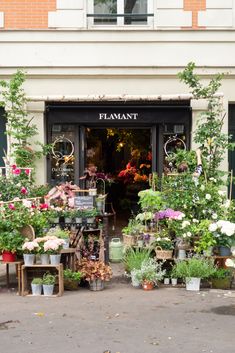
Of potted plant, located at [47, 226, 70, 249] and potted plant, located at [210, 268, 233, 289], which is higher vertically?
potted plant, located at [47, 226, 70, 249]

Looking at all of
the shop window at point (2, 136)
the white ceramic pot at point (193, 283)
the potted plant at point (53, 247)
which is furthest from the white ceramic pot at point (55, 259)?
the shop window at point (2, 136)

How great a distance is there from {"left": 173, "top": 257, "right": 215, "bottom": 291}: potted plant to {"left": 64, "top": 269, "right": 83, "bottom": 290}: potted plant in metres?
1.43

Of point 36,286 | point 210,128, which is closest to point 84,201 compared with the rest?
point 36,286

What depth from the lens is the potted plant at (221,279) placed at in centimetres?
873

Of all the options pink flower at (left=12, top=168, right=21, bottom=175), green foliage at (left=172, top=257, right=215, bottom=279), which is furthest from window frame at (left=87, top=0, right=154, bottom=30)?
green foliage at (left=172, top=257, right=215, bottom=279)

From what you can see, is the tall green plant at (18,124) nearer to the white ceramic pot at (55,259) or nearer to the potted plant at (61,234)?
the potted plant at (61,234)

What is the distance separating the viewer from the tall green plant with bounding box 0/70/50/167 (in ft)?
37.9

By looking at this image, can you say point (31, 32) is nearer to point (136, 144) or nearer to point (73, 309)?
point (136, 144)

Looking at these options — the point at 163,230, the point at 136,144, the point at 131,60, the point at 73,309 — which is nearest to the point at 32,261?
the point at 73,309

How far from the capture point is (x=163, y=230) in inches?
368

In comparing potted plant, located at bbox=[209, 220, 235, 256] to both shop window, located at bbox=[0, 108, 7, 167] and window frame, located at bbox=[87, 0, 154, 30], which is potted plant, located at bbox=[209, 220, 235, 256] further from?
shop window, located at bbox=[0, 108, 7, 167]

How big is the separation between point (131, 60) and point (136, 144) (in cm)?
289

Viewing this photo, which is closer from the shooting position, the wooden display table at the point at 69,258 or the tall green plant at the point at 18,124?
the wooden display table at the point at 69,258

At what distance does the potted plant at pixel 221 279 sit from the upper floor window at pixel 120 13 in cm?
575
